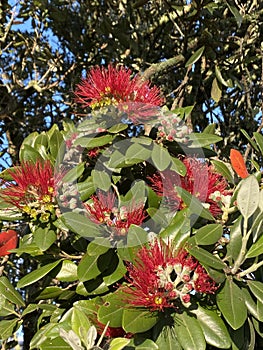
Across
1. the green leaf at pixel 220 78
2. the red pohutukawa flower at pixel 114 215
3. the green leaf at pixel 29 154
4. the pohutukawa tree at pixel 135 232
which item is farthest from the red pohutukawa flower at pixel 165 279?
the green leaf at pixel 220 78

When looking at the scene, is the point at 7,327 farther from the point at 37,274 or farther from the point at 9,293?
the point at 37,274

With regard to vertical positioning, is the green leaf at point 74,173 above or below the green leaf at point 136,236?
above

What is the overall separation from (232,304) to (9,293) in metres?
0.66

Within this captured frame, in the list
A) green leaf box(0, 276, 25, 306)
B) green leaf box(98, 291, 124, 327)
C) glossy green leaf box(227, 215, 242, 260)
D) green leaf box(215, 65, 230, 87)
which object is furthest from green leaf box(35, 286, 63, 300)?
green leaf box(215, 65, 230, 87)

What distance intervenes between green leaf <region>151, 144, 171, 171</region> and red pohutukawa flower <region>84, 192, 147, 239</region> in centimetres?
10

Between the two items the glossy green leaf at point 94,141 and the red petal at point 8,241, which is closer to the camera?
the glossy green leaf at point 94,141

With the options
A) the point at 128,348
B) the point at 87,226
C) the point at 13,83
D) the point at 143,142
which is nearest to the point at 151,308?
the point at 128,348

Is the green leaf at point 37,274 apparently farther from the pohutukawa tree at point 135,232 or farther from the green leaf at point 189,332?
the green leaf at point 189,332

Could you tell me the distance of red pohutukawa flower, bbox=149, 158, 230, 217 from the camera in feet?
4.43

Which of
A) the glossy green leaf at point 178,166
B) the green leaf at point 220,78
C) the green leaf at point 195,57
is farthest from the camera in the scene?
the green leaf at point 220,78

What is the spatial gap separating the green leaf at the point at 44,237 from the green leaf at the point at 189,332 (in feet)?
1.11

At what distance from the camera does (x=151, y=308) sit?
1178 millimetres

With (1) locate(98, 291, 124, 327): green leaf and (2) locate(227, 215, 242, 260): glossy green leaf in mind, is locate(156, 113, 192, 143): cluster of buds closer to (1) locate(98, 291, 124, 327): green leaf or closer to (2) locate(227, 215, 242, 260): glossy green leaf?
(2) locate(227, 215, 242, 260): glossy green leaf

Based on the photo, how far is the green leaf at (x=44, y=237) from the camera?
1336 millimetres
